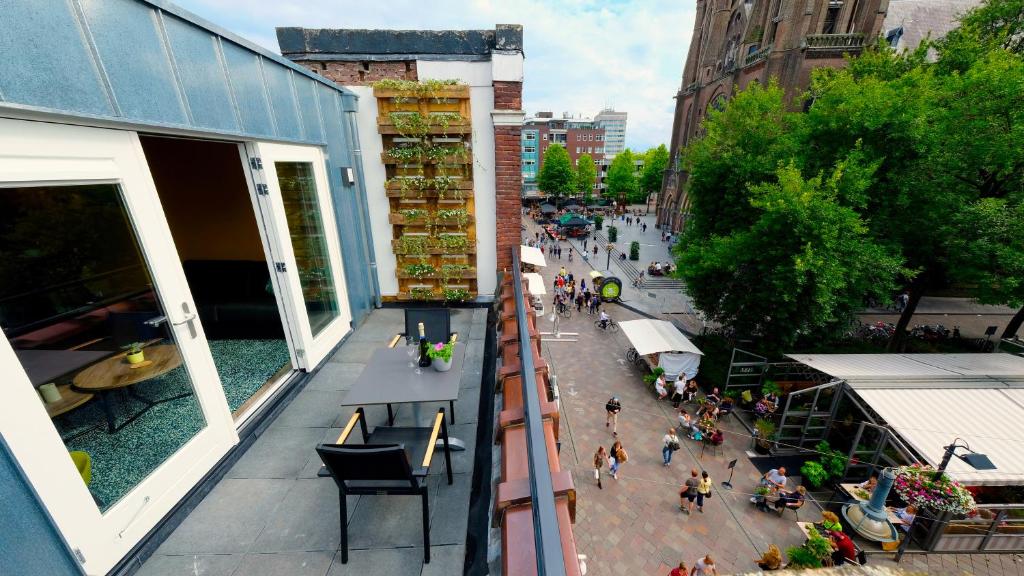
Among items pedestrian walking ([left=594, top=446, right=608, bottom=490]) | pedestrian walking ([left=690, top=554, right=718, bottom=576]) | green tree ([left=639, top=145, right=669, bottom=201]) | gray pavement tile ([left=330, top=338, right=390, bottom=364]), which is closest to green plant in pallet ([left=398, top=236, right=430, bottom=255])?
gray pavement tile ([left=330, top=338, right=390, bottom=364])

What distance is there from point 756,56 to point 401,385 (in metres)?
30.5

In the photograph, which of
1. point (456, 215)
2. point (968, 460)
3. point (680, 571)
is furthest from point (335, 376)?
point (968, 460)

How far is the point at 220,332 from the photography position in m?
4.86

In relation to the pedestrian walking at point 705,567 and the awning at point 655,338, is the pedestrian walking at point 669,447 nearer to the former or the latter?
the pedestrian walking at point 705,567

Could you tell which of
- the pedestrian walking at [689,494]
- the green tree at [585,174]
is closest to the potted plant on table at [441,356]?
the pedestrian walking at [689,494]

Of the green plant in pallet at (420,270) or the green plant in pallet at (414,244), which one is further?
the green plant in pallet at (420,270)

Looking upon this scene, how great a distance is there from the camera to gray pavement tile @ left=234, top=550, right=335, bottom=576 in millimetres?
1947

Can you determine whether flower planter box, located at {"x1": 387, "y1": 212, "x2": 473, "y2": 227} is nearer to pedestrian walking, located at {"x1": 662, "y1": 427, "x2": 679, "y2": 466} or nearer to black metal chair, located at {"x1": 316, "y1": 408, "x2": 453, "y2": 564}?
black metal chair, located at {"x1": 316, "y1": 408, "x2": 453, "y2": 564}

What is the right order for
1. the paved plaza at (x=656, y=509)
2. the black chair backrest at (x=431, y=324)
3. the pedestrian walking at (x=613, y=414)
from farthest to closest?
1. the pedestrian walking at (x=613, y=414)
2. the paved plaza at (x=656, y=509)
3. the black chair backrest at (x=431, y=324)

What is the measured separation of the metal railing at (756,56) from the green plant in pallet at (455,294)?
1052 inches

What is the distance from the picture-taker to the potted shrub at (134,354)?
9.23 ft

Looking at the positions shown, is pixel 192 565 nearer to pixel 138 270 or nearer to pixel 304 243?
pixel 138 270

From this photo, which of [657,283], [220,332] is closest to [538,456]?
[220,332]

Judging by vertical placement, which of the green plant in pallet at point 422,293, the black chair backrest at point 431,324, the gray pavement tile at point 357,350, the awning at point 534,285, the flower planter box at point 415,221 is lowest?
the awning at point 534,285
